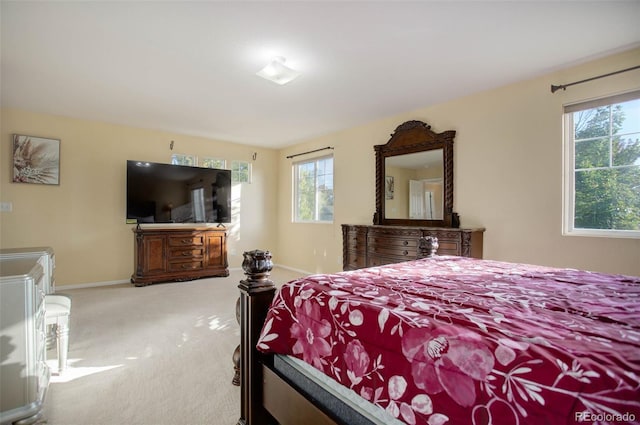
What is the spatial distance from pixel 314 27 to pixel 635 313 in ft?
7.68

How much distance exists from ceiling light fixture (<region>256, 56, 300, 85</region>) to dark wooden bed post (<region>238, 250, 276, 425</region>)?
1955 millimetres

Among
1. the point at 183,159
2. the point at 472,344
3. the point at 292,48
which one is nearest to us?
the point at 472,344

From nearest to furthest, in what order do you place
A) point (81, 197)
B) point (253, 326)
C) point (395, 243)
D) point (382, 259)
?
1. point (253, 326)
2. point (395, 243)
3. point (382, 259)
4. point (81, 197)

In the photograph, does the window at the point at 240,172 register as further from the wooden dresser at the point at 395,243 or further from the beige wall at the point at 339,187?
the wooden dresser at the point at 395,243

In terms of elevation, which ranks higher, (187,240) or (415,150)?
(415,150)

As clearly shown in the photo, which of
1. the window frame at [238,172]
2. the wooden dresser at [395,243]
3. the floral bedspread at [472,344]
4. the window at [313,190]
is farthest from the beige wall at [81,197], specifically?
the floral bedspread at [472,344]

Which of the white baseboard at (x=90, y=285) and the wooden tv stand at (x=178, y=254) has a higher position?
the wooden tv stand at (x=178, y=254)

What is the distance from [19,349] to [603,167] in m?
4.28

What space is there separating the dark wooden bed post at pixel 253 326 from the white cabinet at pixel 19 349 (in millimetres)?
1154

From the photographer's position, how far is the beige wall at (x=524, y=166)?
2572 millimetres

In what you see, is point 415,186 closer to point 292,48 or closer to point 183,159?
point 292,48

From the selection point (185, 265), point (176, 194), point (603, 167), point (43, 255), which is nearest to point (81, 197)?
point (176, 194)

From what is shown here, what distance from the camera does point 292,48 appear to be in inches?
98.2

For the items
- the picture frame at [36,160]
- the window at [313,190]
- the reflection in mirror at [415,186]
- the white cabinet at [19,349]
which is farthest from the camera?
the window at [313,190]
